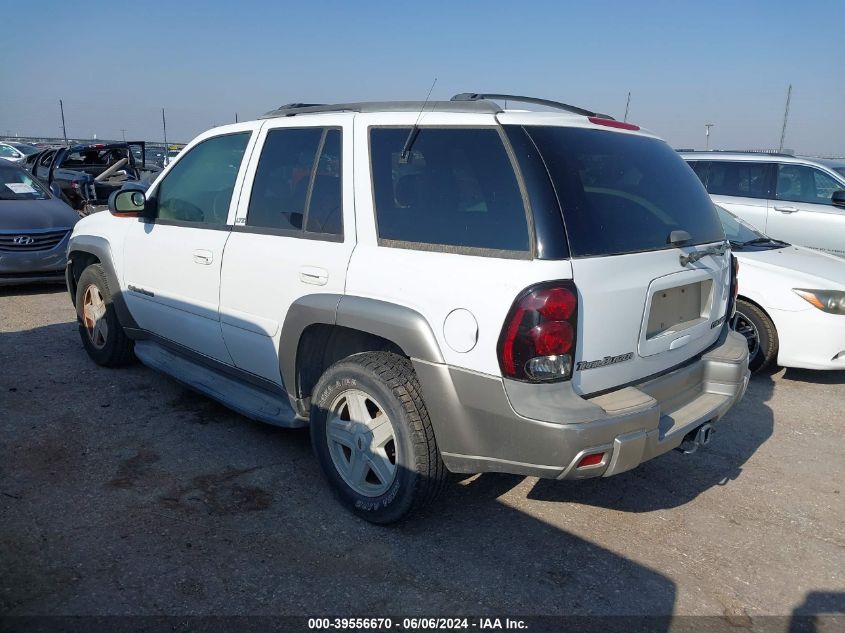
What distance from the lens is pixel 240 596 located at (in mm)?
2754

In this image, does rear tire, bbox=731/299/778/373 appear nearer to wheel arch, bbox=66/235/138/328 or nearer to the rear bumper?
the rear bumper

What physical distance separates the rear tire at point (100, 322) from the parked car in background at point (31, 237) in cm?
284

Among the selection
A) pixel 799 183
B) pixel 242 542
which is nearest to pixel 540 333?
pixel 242 542

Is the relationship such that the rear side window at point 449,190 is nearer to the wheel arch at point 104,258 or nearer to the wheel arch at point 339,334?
the wheel arch at point 339,334

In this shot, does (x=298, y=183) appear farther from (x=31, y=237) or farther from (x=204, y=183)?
(x=31, y=237)

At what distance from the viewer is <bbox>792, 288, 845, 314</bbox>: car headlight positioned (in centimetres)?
529

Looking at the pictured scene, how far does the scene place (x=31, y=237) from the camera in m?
7.94

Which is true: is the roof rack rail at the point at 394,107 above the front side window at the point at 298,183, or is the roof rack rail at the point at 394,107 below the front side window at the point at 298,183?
above

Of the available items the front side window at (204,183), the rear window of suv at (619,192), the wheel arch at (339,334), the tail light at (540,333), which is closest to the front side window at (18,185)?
the front side window at (204,183)

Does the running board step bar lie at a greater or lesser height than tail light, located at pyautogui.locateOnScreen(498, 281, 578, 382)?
lesser

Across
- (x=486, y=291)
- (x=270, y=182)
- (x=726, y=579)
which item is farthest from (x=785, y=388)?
(x=270, y=182)

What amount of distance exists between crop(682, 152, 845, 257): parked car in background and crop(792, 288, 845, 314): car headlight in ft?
12.0

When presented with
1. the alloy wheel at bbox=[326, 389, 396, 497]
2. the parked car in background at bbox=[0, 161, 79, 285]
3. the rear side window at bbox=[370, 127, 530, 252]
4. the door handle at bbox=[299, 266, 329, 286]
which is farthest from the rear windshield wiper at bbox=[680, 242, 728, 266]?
the parked car in background at bbox=[0, 161, 79, 285]

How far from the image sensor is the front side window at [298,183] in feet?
11.3
